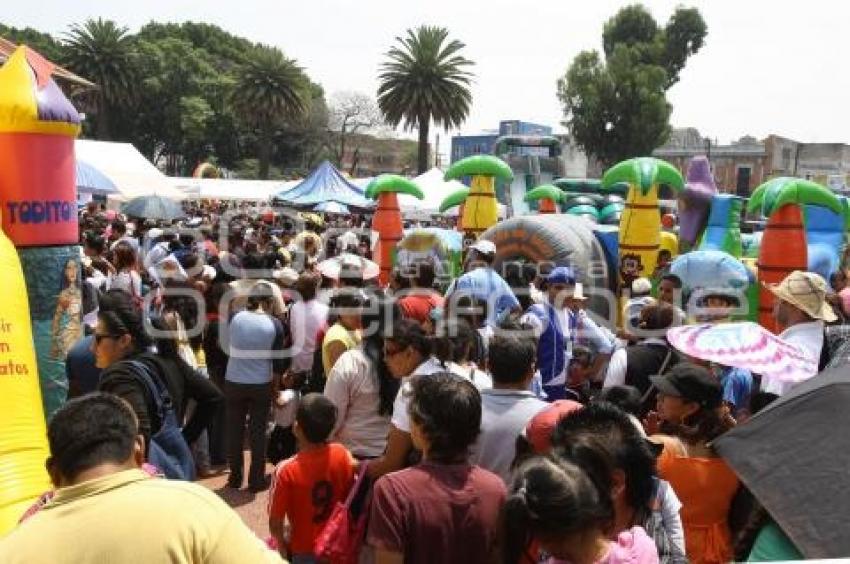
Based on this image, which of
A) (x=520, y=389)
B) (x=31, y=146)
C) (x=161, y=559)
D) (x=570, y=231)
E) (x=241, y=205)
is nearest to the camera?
(x=161, y=559)

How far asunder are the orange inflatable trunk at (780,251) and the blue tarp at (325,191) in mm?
11919

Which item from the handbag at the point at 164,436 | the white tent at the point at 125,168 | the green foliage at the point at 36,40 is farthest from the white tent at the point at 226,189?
the green foliage at the point at 36,40

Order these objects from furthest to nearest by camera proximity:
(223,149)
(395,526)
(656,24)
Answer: (223,149), (656,24), (395,526)

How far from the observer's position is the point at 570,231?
10320 millimetres

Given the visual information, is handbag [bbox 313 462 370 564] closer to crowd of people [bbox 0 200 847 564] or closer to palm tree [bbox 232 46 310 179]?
crowd of people [bbox 0 200 847 564]

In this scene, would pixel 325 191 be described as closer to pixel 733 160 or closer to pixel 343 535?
pixel 343 535

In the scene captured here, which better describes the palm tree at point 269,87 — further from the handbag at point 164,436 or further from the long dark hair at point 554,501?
the long dark hair at point 554,501

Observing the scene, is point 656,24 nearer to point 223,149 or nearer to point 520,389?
point 223,149

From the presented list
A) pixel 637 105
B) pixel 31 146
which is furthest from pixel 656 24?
pixel 31 146

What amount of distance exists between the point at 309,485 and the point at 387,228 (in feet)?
30.6

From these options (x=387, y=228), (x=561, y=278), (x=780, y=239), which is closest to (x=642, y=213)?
(x=780, y=239)

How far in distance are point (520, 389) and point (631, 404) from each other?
0.47m

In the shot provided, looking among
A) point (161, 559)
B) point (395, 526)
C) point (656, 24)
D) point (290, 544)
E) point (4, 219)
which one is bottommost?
point (290, 544)

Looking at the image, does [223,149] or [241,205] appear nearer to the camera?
[241,205]
